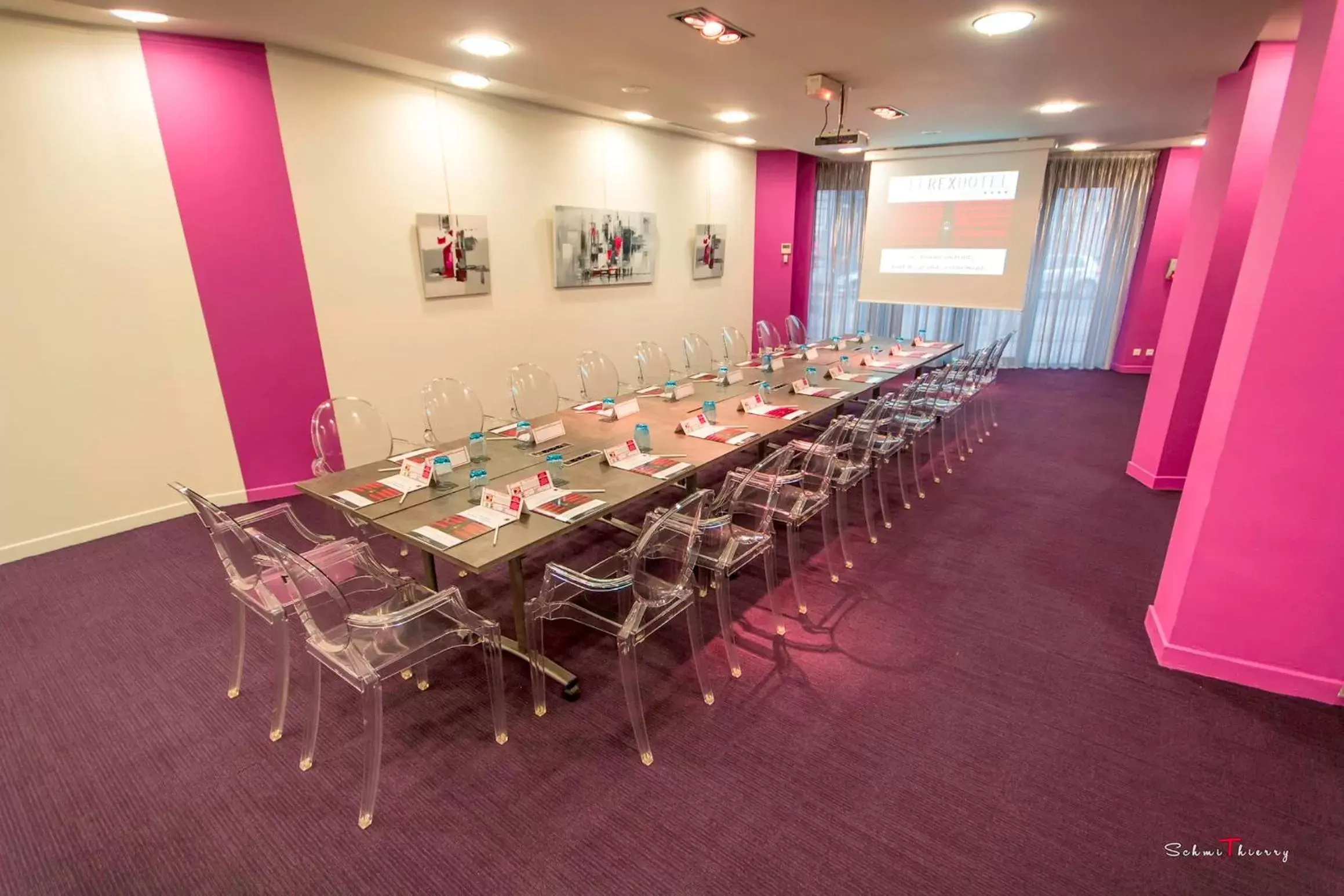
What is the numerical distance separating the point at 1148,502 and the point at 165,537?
6665 millimetres

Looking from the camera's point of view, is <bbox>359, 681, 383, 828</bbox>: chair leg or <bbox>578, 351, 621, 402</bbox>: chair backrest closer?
<bbox>359, 681, 383, 828</bbox>: chair leg

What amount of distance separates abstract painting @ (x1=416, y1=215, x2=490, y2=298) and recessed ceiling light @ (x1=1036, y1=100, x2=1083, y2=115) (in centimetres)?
460

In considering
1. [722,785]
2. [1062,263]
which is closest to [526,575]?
[722,785]

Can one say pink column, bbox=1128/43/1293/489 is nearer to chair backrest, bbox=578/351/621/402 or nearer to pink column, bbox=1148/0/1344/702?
pink column, bbox=1148/0/1344/702

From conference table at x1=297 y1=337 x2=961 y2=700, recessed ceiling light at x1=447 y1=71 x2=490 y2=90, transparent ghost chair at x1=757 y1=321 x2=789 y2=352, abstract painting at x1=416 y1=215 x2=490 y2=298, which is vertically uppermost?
recessed ceiling light at x1=447 y1=71 x2=490 y2=90

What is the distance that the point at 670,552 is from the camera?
268cm

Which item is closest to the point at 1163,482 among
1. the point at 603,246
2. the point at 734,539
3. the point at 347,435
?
the point at 734,539

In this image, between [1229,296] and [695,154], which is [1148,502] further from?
[695,154]

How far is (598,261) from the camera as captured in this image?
609cm

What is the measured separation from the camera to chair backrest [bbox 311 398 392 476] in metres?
3.43

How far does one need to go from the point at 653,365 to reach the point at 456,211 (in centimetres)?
202

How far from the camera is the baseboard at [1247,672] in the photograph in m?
2.45

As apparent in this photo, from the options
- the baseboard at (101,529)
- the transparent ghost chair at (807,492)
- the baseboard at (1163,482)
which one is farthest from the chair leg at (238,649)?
the baseboard at (1163,482)

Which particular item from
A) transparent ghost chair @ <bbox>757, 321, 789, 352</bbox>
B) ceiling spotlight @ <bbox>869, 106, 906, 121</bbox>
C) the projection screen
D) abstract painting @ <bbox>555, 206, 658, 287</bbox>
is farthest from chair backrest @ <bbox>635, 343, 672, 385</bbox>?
the projection screen
